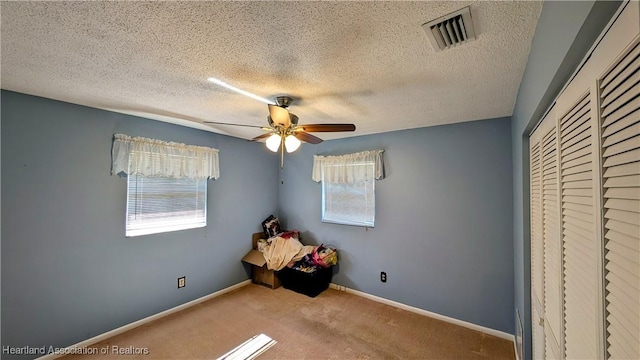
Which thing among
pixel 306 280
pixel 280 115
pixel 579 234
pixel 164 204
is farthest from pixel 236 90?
pixel 306 280

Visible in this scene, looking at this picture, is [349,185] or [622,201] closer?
[622,201]

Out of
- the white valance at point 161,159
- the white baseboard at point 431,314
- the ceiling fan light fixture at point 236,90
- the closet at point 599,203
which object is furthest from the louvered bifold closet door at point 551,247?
the white valance at point 161,159

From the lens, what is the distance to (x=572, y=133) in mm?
927

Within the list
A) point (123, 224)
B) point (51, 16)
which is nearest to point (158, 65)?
point (51, 16)

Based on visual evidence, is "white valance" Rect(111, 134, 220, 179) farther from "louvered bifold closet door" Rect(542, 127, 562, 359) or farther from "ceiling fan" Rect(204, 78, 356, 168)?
"louvered bifold closet door" Rect(542, 127, 562, 359)

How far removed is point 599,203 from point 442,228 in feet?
7.79

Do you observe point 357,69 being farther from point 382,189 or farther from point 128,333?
point 128,333

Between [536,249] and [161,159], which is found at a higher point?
[161,159]

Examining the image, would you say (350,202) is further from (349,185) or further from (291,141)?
(291,141)

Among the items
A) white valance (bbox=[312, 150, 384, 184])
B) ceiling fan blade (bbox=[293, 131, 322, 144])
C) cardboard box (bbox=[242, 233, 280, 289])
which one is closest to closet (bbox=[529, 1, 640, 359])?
ceiling fan blade (bbox=[293, 131, 322, 144])

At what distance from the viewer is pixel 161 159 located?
2885 mm

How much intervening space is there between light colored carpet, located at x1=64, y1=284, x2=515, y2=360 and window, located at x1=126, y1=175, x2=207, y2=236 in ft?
3.50

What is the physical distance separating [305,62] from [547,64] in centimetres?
118

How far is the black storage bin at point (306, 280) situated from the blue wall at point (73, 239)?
3.85 feet
